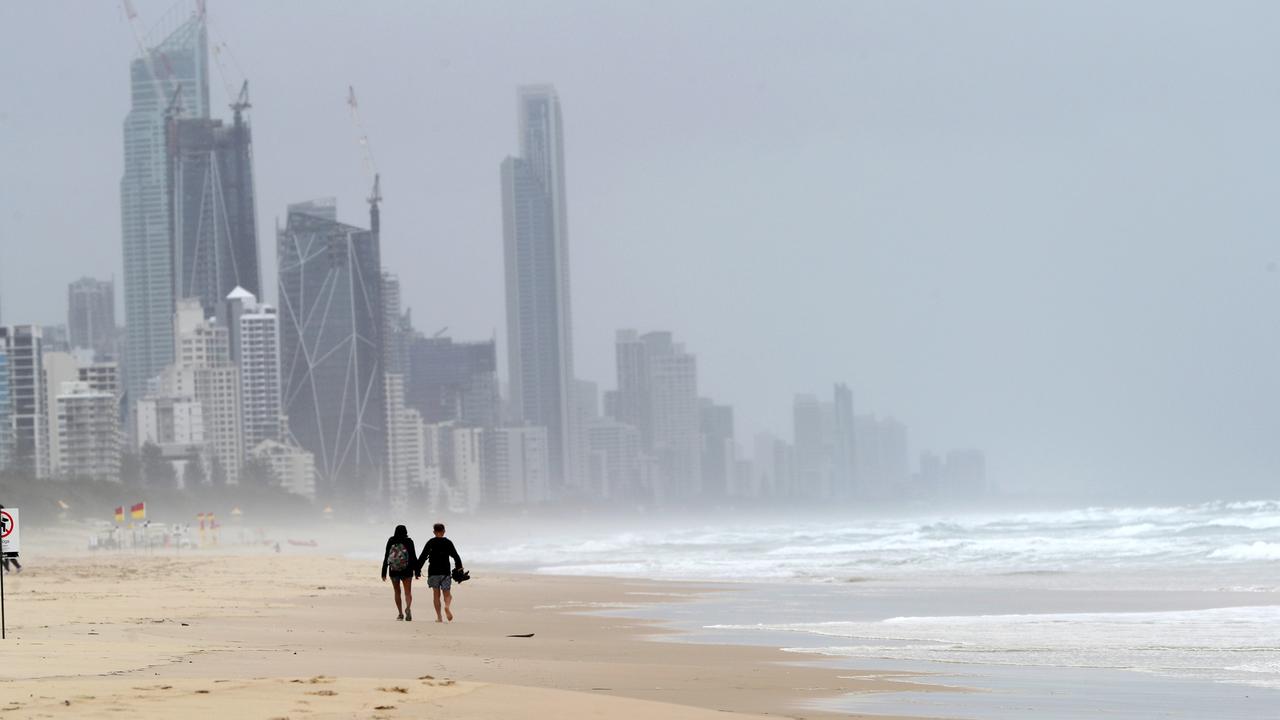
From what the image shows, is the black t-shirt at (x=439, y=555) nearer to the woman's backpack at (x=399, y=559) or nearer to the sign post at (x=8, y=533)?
the woman's backpack at (x=399, y=559)

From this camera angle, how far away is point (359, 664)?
47.1 feet

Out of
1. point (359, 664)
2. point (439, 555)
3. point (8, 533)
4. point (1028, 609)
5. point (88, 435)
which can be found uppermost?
point (88, 435)

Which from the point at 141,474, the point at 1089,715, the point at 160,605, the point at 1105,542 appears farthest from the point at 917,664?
the point at 141,474

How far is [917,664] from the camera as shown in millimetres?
15555

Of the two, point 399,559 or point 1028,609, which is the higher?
point 399,559

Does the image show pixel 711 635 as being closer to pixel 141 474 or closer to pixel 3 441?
pixel 141 474

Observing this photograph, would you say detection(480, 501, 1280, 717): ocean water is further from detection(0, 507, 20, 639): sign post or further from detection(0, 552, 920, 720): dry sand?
detection(0, 507, 20, 639): sign post

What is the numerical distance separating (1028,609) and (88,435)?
181 metres

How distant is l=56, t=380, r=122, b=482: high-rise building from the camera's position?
186 metres

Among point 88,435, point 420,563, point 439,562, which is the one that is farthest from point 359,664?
point 88,435

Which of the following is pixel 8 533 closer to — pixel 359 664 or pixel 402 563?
pixel 359 664

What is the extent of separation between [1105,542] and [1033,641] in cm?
3361

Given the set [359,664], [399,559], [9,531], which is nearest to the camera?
[359,664]

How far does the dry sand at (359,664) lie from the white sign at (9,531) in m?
Result: 0.88
